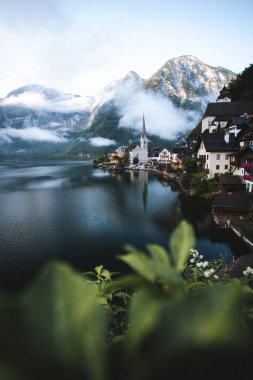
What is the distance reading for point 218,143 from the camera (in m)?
53.8

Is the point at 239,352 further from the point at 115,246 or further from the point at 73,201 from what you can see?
the point at 73,201

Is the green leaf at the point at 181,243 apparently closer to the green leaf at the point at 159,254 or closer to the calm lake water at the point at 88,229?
the green leaf at the point at 159,254

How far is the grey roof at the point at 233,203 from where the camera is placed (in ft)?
108

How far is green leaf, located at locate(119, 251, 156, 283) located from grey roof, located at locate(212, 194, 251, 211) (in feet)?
117

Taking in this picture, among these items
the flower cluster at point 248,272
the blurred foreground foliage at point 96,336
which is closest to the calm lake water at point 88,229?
the flower cluster at point 248,272

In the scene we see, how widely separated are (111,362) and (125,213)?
43.9 m

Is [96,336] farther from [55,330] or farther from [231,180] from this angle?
[231,180]

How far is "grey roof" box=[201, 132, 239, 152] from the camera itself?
5194 centimetres

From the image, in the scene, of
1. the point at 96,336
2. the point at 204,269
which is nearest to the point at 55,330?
the point at 96,336

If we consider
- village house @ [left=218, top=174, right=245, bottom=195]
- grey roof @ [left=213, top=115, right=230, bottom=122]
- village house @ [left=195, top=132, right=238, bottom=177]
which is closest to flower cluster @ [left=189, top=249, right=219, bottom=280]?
village house @ [left=218, top=174, right=245, bottom=195]

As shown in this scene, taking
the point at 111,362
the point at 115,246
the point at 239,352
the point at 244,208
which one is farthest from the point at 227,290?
Answer: the point at 244,208

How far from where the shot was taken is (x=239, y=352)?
1.89 ft

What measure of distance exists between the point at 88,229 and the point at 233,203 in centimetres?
2129

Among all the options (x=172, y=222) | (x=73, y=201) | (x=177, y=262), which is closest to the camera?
(x=177, y=262)
